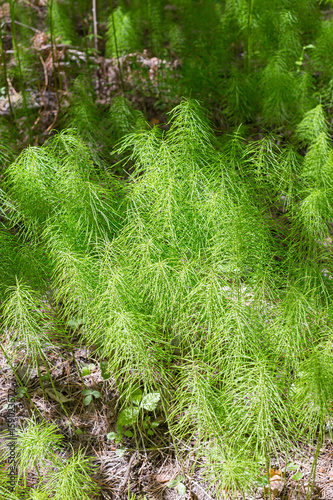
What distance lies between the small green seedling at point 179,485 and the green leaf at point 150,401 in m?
0.32

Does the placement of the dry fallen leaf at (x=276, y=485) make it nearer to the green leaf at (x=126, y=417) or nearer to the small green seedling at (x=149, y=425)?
the small green seedling at (x=149, y=425)

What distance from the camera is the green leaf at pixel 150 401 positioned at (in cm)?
205

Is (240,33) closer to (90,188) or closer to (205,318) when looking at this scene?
(90,188)

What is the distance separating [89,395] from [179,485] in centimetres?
62

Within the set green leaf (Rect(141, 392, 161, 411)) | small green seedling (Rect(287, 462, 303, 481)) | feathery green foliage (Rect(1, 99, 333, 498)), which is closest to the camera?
feathery green foliage (Rect(1, 99, 333, 498))

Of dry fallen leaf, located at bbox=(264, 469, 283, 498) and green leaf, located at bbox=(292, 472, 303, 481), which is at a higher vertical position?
green leaf, located at bbox=(292, 472, 303, 481)

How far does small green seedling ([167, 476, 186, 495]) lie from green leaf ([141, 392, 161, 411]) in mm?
315

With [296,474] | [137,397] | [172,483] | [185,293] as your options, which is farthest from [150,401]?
[296,474]

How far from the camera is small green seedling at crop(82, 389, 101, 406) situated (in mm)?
2246

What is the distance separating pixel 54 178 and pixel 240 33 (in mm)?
2641

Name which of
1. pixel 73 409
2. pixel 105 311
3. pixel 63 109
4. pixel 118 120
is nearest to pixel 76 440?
pixel 73 409

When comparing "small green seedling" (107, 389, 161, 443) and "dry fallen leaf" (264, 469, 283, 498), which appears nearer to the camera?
"dry fallen leaf" (264, 469, 283, 498)

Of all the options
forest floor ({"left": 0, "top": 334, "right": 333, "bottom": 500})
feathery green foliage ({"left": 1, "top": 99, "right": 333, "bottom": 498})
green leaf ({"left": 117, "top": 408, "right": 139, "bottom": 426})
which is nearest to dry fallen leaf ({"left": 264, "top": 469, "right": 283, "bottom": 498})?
forest floor ({"left": 0, "top": 334, "right": 333, "bottom": 500})

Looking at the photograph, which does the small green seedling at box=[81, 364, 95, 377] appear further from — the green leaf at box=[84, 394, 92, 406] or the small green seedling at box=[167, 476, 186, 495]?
the small green seedling at box=[167, 476, 186, 495]
